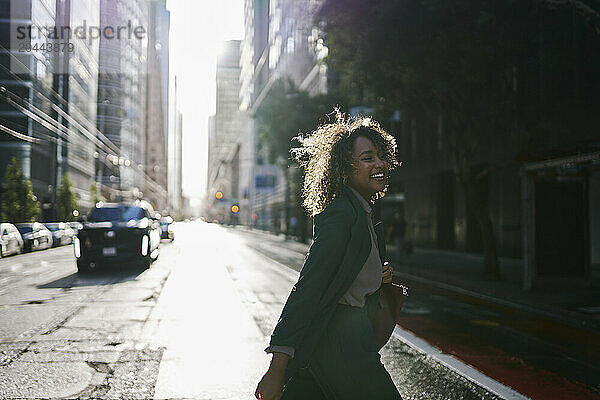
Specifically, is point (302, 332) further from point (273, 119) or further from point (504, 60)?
point (273, 119)

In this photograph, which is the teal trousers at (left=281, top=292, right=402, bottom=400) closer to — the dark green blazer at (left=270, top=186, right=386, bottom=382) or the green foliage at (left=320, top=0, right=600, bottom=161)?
the dark green blazer at (left=270, top=186, right=386, bottom=382)

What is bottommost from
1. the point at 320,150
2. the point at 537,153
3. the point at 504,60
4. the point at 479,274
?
the point at 479,274

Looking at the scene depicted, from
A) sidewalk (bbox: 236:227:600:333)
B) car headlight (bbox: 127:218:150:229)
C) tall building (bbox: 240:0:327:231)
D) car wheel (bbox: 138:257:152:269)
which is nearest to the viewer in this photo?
sidewalk (bbox: 236:227:600:333)

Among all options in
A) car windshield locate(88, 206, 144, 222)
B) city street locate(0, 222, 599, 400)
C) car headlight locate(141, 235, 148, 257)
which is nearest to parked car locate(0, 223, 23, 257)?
car windshield locate(88, 206, 144, 222)

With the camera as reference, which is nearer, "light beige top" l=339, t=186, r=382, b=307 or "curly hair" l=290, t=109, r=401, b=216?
"light beige top" l=339, t=186, r=382, b=307

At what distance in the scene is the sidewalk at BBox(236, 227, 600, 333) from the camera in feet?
31.8

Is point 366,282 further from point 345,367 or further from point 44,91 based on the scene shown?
point 44,91

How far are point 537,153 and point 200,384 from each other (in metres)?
14.0

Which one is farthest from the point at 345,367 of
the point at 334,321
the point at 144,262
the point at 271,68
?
the point at 271,68

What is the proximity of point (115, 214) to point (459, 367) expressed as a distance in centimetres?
1309

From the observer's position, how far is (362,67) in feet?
50.5

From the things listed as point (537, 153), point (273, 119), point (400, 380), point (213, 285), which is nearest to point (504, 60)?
point (537, 153)

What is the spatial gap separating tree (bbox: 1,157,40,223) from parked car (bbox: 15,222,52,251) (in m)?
8.39

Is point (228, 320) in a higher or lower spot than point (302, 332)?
lower
